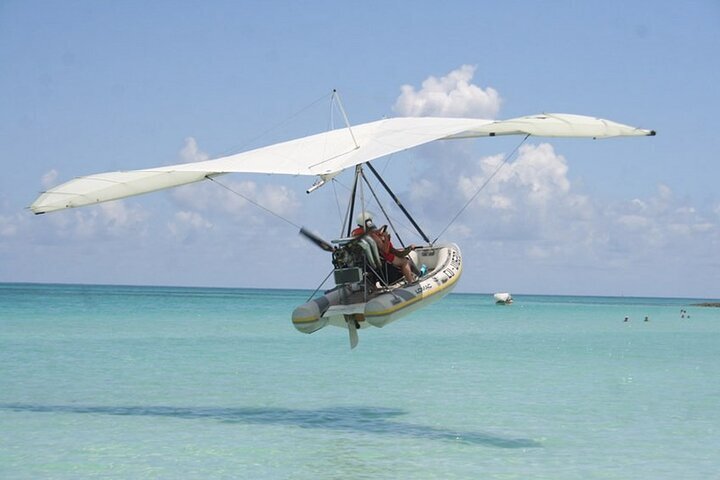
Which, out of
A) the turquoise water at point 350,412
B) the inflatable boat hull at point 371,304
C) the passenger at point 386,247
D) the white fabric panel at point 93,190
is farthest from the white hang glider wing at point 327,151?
the turquoise water at point 350,412

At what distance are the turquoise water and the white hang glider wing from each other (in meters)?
4.08

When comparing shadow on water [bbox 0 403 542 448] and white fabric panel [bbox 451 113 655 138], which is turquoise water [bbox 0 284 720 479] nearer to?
shadow on water [bbox 0 403 542 448]

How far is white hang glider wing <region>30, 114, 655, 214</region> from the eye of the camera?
14625mm

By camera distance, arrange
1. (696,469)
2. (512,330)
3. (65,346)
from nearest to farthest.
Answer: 1. (696,469)
2. (65,346)
3. (512,330)

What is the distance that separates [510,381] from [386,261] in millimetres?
9154

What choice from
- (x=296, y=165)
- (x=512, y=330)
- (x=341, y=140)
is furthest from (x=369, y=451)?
(x=512, y=330)

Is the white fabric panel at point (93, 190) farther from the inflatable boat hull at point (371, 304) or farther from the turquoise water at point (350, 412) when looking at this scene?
the turquoise water at point (350, 412)

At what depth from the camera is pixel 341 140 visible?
1686cm

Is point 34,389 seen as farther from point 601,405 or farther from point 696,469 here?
point 696,469

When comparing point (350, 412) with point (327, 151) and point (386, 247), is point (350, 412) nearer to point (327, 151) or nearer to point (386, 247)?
point (386, 247)

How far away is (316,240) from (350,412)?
4744mm

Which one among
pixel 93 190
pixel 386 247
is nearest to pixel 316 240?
pixel 386 247

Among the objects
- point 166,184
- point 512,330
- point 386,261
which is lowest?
point 512,330

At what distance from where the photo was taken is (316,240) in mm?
14500
